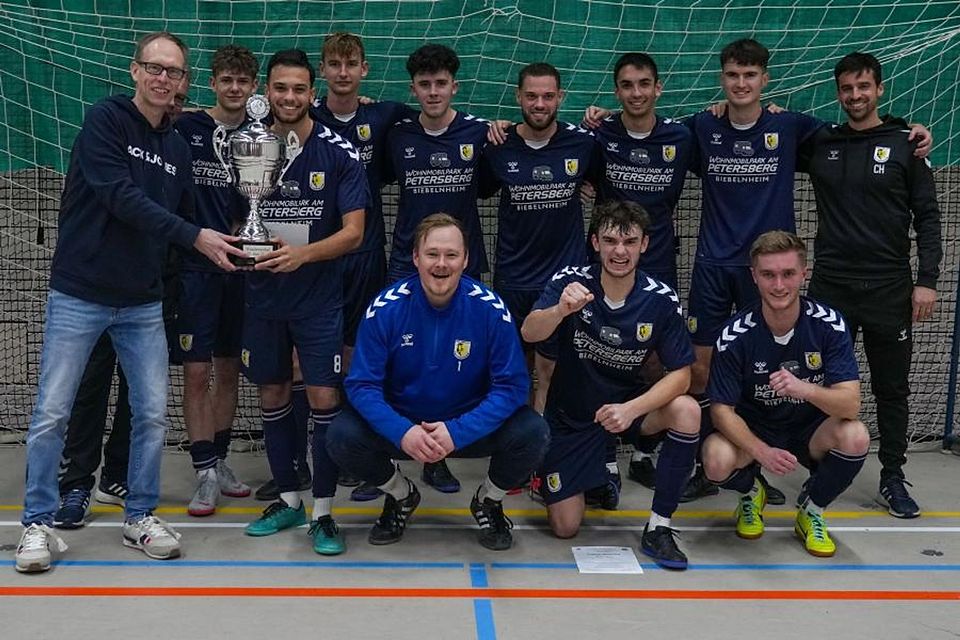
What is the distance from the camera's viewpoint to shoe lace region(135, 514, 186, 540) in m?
3.85

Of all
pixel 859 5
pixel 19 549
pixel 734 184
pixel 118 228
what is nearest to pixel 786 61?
pixel 859 5

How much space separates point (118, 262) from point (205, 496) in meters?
1.25

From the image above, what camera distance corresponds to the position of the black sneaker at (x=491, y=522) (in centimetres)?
403

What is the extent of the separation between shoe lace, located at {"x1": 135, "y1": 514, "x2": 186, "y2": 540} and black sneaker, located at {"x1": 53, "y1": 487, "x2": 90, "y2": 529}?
431mm

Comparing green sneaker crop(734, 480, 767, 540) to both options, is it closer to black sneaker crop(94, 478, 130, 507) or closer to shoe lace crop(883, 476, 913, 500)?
shoe lace crop(883, 476, 913, 500)

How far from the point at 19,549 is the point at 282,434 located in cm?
106

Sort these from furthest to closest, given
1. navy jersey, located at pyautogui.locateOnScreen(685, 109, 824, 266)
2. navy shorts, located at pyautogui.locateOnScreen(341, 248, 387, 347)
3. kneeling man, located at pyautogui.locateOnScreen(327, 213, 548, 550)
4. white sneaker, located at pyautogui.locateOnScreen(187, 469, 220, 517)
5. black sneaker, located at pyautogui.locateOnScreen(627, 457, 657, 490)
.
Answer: black sneaker, located at pyautogui.locateOnScreen(627, 457, 657, 490), navy shorts, located at pyautogui.locateOnScreen(341, 248, 387, 347), navy jersey, located at pyautogui.locateOnScreen(685, 109, 824, 266), white sneaker, located at pyautogui.locateOnScreen(187, 469, 220, 517), kneeling man, located at pyautogui.locateOnScreen(327, 213, 548, 550)

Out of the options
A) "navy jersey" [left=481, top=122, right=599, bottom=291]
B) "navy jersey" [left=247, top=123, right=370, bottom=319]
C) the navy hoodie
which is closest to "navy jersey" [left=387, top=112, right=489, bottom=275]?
"navy jersey" [left=481, top=122, right=599, bottom=291]

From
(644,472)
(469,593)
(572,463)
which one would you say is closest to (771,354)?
(572,463)

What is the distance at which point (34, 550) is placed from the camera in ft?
11.9

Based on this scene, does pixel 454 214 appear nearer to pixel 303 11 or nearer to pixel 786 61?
pixel 303 11

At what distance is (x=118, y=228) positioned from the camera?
362 cm

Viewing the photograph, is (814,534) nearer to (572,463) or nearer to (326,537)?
Result: (572,463)

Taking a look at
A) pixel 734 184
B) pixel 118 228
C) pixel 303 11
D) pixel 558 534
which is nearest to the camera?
pixel 118 228
